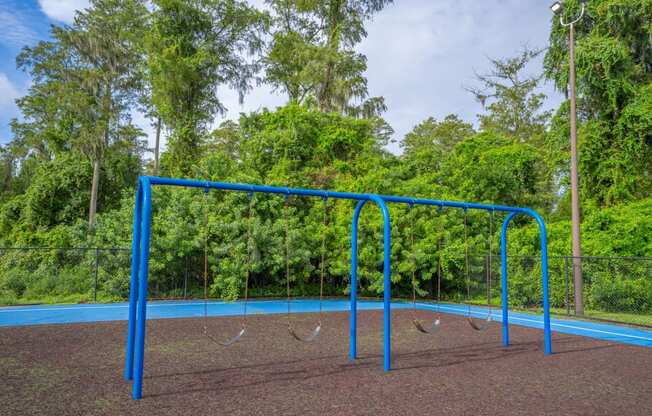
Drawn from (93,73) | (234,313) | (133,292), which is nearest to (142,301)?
(133,292)

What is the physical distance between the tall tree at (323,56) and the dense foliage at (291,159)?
77 mm

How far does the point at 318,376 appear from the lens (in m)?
5.33

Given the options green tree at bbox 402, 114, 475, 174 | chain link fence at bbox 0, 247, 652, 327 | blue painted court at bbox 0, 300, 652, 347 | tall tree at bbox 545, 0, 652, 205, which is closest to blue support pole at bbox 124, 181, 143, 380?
blue painted court at bbox 0, 300, 652, 347

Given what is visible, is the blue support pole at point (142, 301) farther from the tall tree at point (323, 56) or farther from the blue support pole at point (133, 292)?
the tall tree at point (323, 56)

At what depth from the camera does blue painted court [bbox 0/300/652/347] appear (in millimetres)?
9148

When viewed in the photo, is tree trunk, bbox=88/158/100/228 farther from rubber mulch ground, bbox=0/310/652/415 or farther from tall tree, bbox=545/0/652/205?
tall tree, bbox=545/0/652/205

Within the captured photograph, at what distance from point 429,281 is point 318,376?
11457 mm

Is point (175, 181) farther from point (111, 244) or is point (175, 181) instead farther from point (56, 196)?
point (56, 196)

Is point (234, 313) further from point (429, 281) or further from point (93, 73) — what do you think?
point (93, 73)

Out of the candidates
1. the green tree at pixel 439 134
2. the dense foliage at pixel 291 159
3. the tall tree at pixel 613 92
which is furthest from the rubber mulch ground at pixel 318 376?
the green tree at pixel 439 134

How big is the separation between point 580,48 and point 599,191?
5.19 m

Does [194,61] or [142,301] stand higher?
[194,61]

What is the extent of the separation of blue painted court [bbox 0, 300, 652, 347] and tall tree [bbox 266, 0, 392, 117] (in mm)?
12301

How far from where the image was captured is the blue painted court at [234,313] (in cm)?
915
